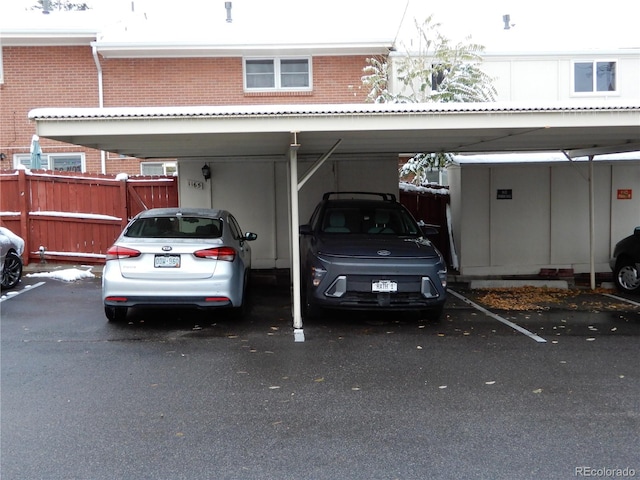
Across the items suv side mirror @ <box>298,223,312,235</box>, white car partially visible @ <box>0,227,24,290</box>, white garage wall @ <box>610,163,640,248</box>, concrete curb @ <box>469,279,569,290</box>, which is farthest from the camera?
white garage wall @ <box>610,163,640,248</box>

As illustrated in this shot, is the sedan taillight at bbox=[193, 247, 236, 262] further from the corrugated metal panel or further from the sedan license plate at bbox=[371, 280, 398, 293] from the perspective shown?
the sedan license plate at bbox=[371, 280, 398, 293]

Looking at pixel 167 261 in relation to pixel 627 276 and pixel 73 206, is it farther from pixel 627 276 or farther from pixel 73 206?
pixel 627 276

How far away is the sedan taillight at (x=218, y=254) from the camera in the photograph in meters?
7.45

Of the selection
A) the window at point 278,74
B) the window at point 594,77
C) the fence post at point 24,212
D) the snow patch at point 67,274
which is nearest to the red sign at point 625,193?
the window at point 594,77

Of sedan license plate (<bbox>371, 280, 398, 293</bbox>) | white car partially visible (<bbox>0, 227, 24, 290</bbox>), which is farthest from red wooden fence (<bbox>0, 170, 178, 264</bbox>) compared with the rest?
sedan license plate (<bbox>371, 280, 398, 293</bbox>)

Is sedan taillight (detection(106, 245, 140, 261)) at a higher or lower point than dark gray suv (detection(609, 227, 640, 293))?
higher

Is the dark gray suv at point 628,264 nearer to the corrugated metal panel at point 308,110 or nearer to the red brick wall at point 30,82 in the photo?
the corrugated metal panel at point 308,110

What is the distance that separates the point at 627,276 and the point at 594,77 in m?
8.08

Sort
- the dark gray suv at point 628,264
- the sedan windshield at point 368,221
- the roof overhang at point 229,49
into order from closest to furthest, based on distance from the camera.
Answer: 1. the sedan windshield at point 368,221
2. the dark gray suv at point 628,264
3. the roof overhang at point 229,49

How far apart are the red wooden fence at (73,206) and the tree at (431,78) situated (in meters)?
5.62

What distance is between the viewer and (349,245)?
317 inches

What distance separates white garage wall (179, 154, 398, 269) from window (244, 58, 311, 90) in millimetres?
4777

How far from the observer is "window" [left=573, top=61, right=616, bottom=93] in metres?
16.7

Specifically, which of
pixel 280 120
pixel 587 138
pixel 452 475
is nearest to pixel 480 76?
pixel 587 138
